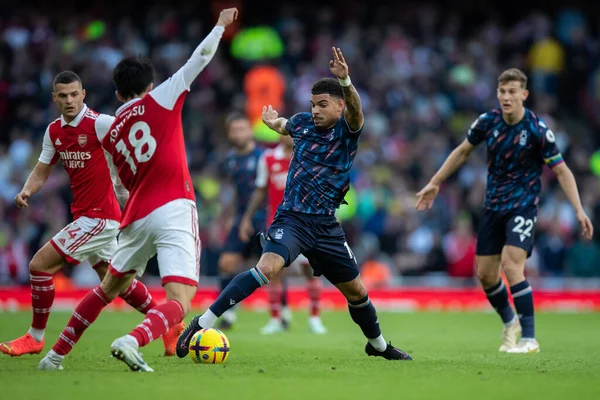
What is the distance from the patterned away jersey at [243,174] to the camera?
48.0 ft

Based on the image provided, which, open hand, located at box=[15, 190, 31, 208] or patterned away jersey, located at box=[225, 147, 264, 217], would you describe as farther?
patterned away jersey, located at box=[225, 147, 264, 217]

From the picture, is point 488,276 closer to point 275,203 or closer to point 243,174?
point 275,203

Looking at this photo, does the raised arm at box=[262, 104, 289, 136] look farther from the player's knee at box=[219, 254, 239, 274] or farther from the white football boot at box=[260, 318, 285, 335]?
the player's knee at box=[219, 254, 239, 274]

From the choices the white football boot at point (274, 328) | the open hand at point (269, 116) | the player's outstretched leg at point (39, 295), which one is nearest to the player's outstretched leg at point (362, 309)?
the open hand at point (269, 116)

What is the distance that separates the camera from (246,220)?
14008mm

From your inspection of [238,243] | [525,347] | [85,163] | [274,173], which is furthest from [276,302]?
[85,163]

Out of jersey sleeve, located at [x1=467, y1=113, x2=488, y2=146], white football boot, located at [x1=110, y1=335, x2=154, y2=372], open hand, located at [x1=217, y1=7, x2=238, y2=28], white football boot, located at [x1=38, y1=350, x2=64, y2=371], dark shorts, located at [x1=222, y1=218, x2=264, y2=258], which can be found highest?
open hand, located at [x1=217, y1=7, x2=238, y2=28]

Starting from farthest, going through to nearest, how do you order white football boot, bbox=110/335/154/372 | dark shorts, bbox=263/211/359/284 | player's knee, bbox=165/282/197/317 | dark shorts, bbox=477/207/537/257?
dark shorts, bbox=477/207/537/257
dark shorts, bbox=263/211/359/284
player's knee, bbox=165/282/197/317
white football boot, bbox=110/335/154/372

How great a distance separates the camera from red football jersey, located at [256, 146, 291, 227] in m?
13.9

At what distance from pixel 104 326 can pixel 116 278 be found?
6.54 metres

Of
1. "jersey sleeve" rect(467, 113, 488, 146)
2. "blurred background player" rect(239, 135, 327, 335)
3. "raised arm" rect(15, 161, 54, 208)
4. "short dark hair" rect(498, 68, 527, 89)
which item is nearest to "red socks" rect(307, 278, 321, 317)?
"blurred background player" rect(239, 135, 327, 335)

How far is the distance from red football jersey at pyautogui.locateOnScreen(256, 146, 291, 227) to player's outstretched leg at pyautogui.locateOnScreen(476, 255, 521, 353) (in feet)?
13.2

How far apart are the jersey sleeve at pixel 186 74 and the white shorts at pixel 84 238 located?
1.99 m

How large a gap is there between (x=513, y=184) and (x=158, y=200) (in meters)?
4.46
